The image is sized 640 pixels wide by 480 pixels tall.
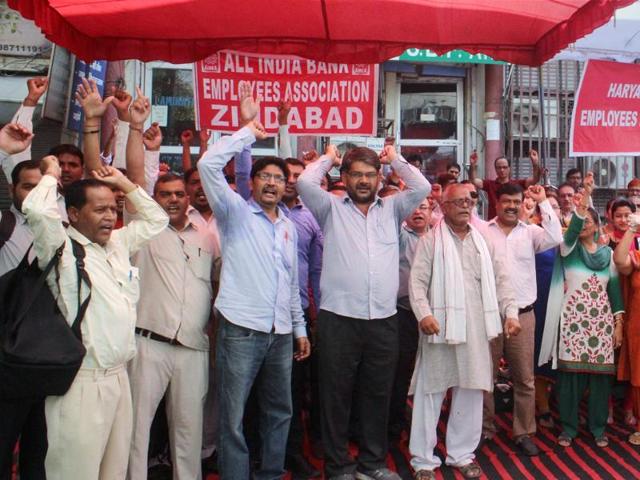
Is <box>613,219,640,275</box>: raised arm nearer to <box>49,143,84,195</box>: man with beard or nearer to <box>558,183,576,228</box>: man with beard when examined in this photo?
<box>558,183,576,228</box>: man with beard

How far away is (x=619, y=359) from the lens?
15.0ft

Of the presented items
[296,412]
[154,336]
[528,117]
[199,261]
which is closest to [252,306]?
[199,261]

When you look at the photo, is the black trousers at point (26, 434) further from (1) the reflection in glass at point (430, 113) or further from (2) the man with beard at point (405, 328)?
(1) the reflection in glass at point (430, 113)

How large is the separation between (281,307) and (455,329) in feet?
3.74

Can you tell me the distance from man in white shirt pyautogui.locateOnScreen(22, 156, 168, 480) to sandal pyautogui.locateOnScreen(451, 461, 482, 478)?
213 cm

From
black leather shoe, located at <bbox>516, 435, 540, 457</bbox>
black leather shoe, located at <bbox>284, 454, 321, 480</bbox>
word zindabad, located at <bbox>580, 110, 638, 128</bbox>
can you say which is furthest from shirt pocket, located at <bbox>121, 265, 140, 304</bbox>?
word zindabad, located at <bbox>580, 110, 638, 128</bbox>

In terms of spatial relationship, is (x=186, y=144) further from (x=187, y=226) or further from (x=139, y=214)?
(x=139, y=214)

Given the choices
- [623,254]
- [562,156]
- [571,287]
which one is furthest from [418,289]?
[562,156]

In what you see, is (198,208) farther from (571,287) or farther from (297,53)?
(571,287)

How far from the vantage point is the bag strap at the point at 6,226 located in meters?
3.26

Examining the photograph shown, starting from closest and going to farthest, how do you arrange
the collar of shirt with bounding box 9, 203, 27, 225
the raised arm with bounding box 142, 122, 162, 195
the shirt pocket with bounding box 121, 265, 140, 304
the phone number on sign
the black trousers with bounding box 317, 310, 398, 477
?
the shirt pocket with bounding box 121, 265, 140, 304, the collar of shirt with bounding box 9, 203, 27, 225, the black trousers with bounding box 317, 310, 398, 477, the raised arm with bounding box 142, 122, 162, 195, the phone number on sign

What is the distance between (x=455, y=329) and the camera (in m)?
3.79

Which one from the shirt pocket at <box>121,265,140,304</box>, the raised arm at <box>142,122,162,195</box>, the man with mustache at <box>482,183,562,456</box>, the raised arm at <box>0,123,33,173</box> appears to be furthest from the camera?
the man with mustache at <box>482,183,562,456</box>

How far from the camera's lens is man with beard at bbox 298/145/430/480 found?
3596mm
